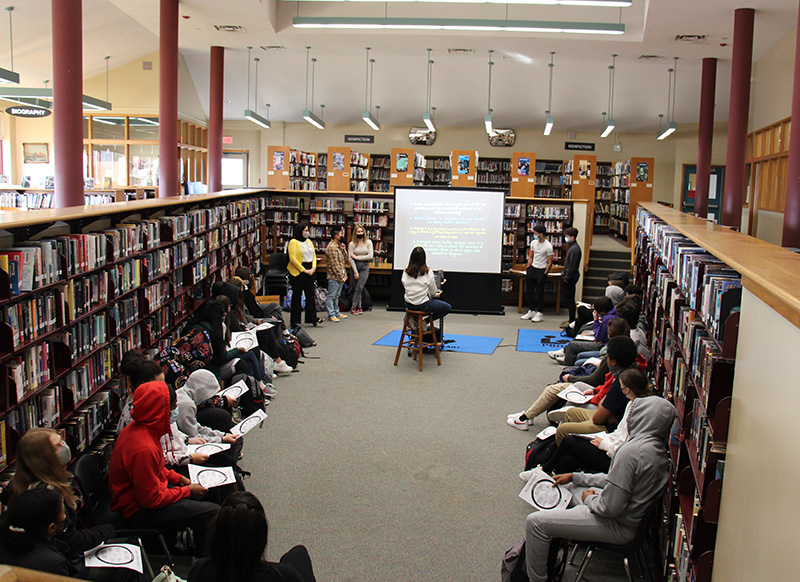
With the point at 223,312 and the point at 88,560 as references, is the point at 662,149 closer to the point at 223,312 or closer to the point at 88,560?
the point at 223,312

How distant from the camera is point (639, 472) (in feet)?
10.9

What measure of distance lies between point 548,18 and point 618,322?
779 cm

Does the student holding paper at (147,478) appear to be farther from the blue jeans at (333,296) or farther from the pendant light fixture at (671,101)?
the pendant light fixture at (671,101)

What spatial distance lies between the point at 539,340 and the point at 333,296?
3139mm

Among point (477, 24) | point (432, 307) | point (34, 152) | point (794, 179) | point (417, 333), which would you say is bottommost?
point (417, 333)

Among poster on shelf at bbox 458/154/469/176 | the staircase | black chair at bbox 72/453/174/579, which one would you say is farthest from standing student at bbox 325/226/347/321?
black chair at bbox 72/453/174/579

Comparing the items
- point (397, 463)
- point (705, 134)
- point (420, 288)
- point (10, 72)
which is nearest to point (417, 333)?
point (420, 288)

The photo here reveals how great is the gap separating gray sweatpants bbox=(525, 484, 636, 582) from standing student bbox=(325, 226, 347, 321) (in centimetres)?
726

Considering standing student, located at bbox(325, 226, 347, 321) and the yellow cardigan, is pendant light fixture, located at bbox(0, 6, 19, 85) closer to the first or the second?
the yellow cardigan

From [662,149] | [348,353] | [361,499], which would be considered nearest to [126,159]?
[348,353]

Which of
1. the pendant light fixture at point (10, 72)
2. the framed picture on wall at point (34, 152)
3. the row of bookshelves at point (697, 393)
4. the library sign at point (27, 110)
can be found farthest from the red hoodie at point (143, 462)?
the framed picture on wall at point (34, 152)

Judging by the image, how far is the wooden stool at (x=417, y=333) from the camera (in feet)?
25.8

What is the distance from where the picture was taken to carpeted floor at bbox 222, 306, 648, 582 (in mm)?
3955

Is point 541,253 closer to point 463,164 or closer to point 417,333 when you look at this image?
point 463,164
